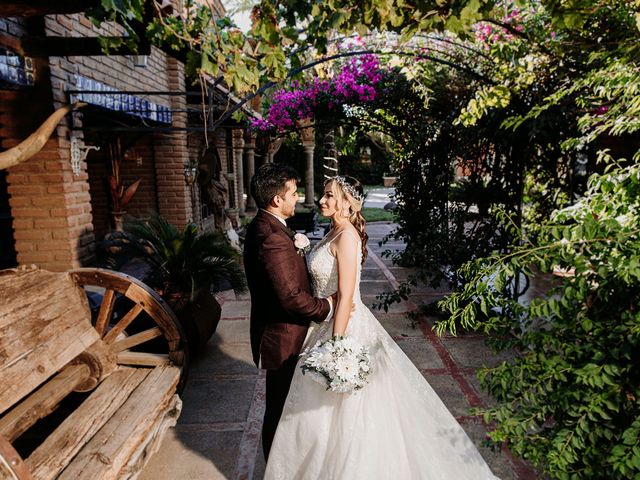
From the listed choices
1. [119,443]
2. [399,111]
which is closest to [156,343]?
[119,443]

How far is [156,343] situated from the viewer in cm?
411

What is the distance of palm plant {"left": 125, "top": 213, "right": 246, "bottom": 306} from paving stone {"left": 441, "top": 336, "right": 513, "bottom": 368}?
7.89 feet

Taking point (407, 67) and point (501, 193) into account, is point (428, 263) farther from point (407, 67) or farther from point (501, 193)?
point (407, 67)

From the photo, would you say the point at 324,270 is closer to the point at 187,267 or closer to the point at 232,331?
the point at 187,267

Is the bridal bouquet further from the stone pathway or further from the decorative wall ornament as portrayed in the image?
the decorative wall ornament

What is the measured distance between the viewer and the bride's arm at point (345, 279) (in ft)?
8.24

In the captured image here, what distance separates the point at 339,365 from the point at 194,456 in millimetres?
1533

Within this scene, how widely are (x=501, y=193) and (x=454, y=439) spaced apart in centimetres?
333

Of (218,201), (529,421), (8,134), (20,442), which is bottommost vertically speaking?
(20,442)

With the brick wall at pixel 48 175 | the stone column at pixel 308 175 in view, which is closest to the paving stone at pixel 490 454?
the brick wall at pixel 48 175

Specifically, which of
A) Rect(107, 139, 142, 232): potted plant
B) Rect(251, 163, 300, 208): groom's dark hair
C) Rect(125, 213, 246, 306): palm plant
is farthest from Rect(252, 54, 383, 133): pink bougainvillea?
Rect(251, 163, 300, 208): groom's dark hair

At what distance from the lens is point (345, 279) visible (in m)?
2.51

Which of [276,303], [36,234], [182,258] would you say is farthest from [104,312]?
[36,234]

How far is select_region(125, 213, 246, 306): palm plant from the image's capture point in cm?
430
